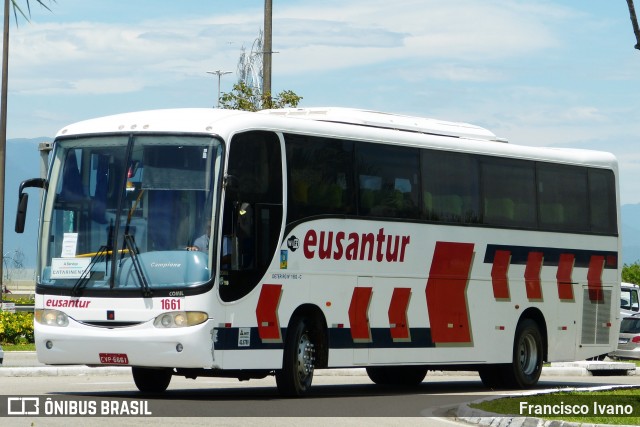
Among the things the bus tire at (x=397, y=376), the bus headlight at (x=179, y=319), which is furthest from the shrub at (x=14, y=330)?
the bus headlight at (x=179, y=319)

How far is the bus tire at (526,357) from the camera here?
24031mm

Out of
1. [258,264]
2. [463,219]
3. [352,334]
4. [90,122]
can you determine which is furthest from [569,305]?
[90,122]

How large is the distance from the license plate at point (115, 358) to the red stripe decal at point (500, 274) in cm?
773

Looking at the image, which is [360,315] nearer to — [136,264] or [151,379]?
[151,379]

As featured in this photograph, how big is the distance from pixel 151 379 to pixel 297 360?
88.6 inches

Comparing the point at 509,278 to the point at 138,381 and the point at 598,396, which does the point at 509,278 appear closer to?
the point at 598,396

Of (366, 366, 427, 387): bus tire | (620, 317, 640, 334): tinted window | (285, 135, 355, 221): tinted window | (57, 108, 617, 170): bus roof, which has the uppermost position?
(57, 108, 617, 170): bus roof

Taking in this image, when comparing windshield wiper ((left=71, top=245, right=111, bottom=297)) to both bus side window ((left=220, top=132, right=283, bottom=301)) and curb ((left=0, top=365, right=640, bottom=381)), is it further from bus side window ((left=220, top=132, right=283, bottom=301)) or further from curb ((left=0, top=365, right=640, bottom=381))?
curb ((left=0, top=365, right=640, bottom=381))

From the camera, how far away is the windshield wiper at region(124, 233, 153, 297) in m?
17.8

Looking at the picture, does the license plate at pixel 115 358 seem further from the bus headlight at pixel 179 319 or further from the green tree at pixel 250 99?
the green tree at pixel 250 99

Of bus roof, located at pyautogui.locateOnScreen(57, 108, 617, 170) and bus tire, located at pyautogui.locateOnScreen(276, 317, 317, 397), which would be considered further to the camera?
bus tire, located at pyautogui.locateOnScreen(276, 317, 317, 397)

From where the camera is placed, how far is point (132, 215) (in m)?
18.2

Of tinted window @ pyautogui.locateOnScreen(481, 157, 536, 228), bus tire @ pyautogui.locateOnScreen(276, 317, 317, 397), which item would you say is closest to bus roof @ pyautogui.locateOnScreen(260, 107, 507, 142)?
tinted window @ pyautogui.locateOnScreen(481, 157, 536, 228)

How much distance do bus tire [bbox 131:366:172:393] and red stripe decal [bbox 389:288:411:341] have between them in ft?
11.1
